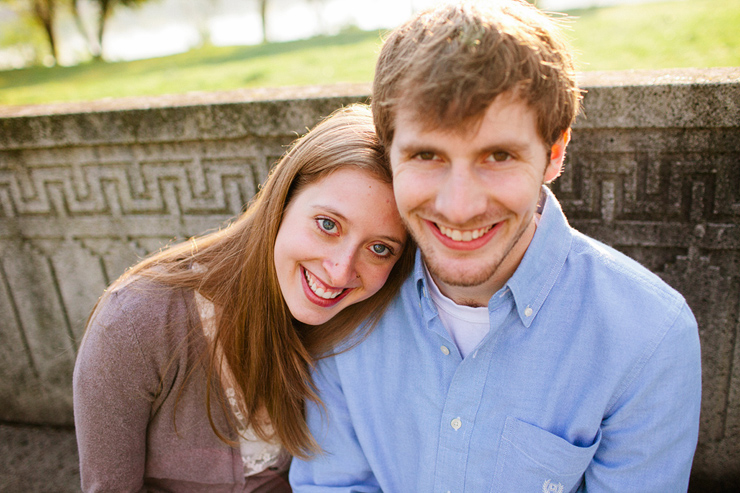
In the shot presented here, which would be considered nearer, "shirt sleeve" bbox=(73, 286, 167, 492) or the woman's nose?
the woman's nose

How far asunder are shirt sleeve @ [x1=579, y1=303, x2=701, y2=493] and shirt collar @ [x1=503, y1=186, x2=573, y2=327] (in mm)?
343

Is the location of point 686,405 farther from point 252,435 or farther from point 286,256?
point 252,435

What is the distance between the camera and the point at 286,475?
7.70 ft

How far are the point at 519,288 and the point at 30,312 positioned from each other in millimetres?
3087

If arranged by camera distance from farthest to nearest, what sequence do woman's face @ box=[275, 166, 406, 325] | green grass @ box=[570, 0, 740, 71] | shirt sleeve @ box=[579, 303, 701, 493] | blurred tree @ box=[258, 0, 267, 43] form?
blurred tree @ box=[258, 0, 267, 43]
green grass @ box=[570, 0, 740, 71]
woman's face @ box=[275, 166, 406, 325]
shirt sleeve @ box=[579, 303, 701, 493]

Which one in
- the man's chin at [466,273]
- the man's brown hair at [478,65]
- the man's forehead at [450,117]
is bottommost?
the man's chin at [466,273]

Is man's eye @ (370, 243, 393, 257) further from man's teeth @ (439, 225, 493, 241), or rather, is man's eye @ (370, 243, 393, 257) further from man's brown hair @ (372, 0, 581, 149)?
man's brown hair @ (372, 0, 581, 149)

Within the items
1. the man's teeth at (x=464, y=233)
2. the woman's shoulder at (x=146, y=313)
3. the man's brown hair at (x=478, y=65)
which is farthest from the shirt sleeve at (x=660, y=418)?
the woman's shoulder at (x=146, y=313)

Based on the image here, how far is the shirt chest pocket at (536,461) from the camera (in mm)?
1550

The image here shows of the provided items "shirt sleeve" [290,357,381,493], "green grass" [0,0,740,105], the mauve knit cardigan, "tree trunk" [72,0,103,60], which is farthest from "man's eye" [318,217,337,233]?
"tree trunk" [72,0,103,60]

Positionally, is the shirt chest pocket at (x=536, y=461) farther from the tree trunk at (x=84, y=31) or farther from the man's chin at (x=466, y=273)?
the tree trunk at (x=84, y=31)

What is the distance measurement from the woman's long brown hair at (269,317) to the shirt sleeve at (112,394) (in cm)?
22

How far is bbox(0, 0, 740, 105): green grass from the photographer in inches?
174

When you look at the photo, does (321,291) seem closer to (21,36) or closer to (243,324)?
(243,324)
